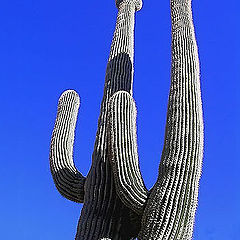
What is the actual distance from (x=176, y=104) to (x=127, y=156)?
68 cm

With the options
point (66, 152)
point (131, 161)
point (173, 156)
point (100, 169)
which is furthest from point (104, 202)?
point (173, 156)

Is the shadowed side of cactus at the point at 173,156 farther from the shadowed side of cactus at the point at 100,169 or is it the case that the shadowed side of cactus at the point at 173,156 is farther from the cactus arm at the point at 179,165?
the shadowed side of cactus at the point at 100,169

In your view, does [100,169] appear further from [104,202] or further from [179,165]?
[179,165]

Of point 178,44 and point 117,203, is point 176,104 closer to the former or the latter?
point 178,44

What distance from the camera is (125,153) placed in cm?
425

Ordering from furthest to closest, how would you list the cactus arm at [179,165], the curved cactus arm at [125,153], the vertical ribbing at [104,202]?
the vertical ribbing at [104,202] → the curved cactus arm at [125,153] → the cactus arm at [179,165]

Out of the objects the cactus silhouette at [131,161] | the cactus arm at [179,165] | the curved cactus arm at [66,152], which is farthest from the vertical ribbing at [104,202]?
the cactus arm at [179,165]

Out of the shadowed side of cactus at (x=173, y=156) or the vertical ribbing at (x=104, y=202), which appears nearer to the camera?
the shadowed side of cactus at (x=173, y=156)

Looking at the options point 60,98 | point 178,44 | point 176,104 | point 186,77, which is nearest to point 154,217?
point 176,104

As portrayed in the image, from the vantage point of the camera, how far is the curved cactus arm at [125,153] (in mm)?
4129

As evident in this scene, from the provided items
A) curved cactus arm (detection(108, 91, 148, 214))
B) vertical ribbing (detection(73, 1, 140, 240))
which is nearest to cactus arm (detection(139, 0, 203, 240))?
curved cactus arm (detection(108, 91, 148, 214))

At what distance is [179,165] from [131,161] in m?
0.56

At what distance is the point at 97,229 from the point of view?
4324mm

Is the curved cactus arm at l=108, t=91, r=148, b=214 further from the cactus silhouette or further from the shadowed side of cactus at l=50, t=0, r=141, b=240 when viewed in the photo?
the shadowed side of cactus at l=50, t=0, r=141, b=240
